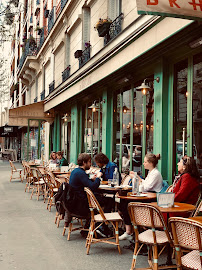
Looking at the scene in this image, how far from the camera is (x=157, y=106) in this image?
810cm

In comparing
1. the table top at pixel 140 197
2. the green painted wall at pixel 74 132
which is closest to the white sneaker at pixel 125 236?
the table top at pixel 140 197

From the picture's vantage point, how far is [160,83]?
8.02 m

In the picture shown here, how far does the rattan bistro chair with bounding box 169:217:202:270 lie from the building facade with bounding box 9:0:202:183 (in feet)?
10.5

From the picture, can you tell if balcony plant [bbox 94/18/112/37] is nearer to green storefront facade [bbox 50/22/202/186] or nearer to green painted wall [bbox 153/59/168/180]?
green storefront facade [bbox 50/22/202/186]

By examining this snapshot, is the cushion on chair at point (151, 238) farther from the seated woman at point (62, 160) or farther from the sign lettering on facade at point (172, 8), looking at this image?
the seated woman at point (62, 160)

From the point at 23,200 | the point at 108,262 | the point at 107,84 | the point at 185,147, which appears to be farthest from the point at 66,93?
the point at 108,262

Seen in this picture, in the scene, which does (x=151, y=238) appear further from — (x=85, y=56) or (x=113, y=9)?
(x=85, y=56)

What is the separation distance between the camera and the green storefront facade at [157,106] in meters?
7.01

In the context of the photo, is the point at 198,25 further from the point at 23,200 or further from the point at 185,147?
the point at 23,200

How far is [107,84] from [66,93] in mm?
2855

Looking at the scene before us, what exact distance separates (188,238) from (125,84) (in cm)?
743

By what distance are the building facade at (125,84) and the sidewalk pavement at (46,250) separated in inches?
104

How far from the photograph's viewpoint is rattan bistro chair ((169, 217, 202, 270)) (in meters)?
3.38

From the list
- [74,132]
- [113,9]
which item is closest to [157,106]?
[113,9]
